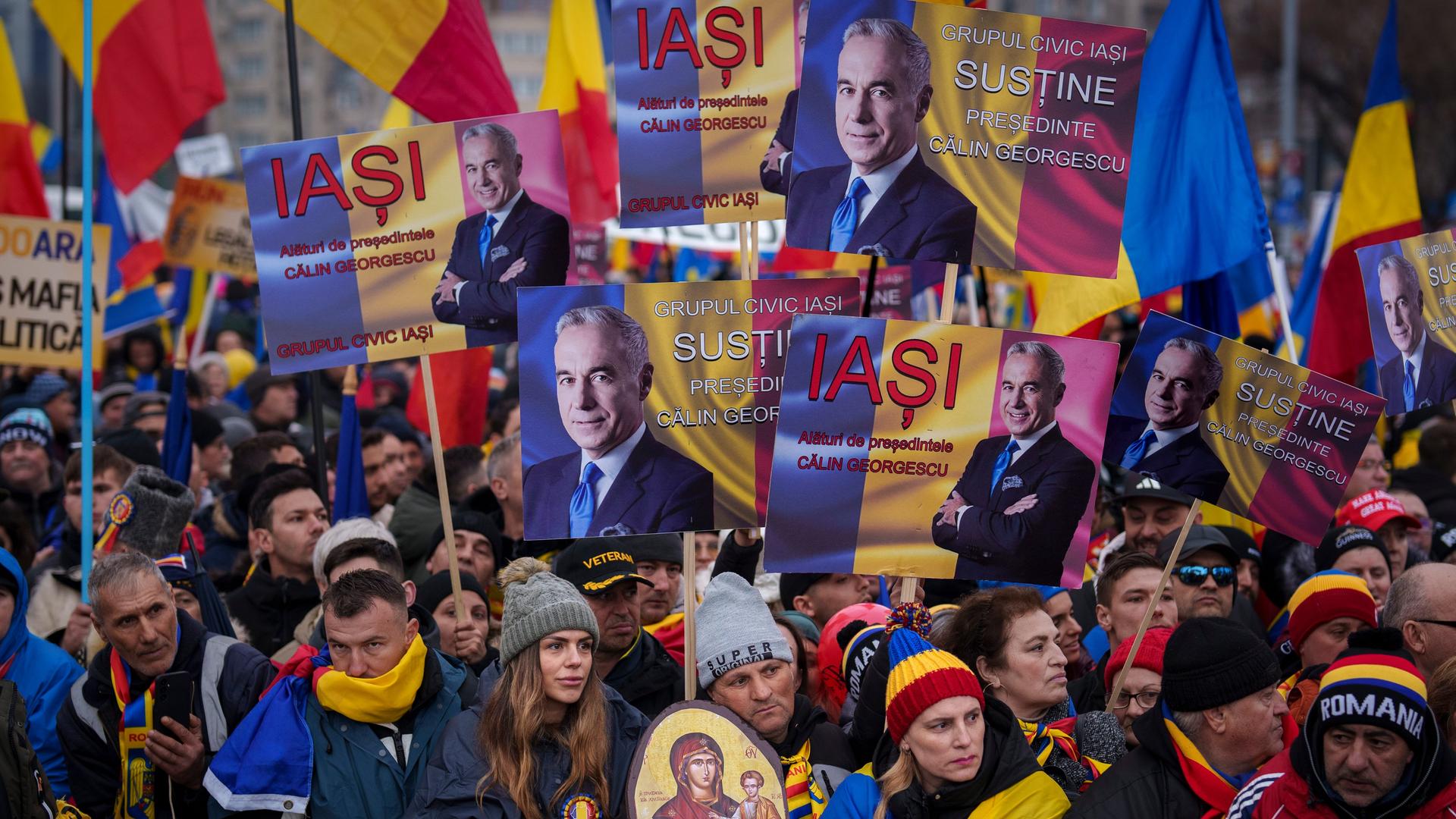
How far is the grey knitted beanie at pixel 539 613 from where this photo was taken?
14.5 ft

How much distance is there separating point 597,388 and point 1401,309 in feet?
10.3

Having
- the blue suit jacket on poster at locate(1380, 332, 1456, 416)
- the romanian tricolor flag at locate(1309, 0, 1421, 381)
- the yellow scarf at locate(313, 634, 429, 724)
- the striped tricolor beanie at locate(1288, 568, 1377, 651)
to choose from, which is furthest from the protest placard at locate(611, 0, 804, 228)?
the romanian tricolor flag at locate(1309, 0, 1421, 381)

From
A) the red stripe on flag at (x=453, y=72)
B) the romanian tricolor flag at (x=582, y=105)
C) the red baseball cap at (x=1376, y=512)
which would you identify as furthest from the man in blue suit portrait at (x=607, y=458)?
the romanian tricolor flag at (x=582, y=105)

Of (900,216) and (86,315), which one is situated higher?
(900,216)

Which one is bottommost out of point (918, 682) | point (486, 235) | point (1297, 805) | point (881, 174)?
point (1297, 805)

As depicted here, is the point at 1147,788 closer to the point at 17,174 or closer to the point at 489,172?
the point at 489,172

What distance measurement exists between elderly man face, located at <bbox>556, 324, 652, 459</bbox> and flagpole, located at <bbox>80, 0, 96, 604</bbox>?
7.63 feet

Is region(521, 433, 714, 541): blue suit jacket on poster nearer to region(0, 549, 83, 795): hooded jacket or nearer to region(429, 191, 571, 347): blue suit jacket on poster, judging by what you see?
region(429, 191, 571, 347): blue suit jacket on poster

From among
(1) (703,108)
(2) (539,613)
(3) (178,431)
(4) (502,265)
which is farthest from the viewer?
(3) (178,431)

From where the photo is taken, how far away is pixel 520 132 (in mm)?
5832

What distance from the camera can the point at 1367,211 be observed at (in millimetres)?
8891

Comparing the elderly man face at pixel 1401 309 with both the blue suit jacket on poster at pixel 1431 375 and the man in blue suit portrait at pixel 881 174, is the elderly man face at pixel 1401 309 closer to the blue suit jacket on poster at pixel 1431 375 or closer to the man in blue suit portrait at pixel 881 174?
Answer: the blue suit jacket on poster at pixel 1431 375

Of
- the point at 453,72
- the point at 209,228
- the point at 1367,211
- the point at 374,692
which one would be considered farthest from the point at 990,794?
the point at 209,228

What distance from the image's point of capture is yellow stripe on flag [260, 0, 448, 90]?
751cm
